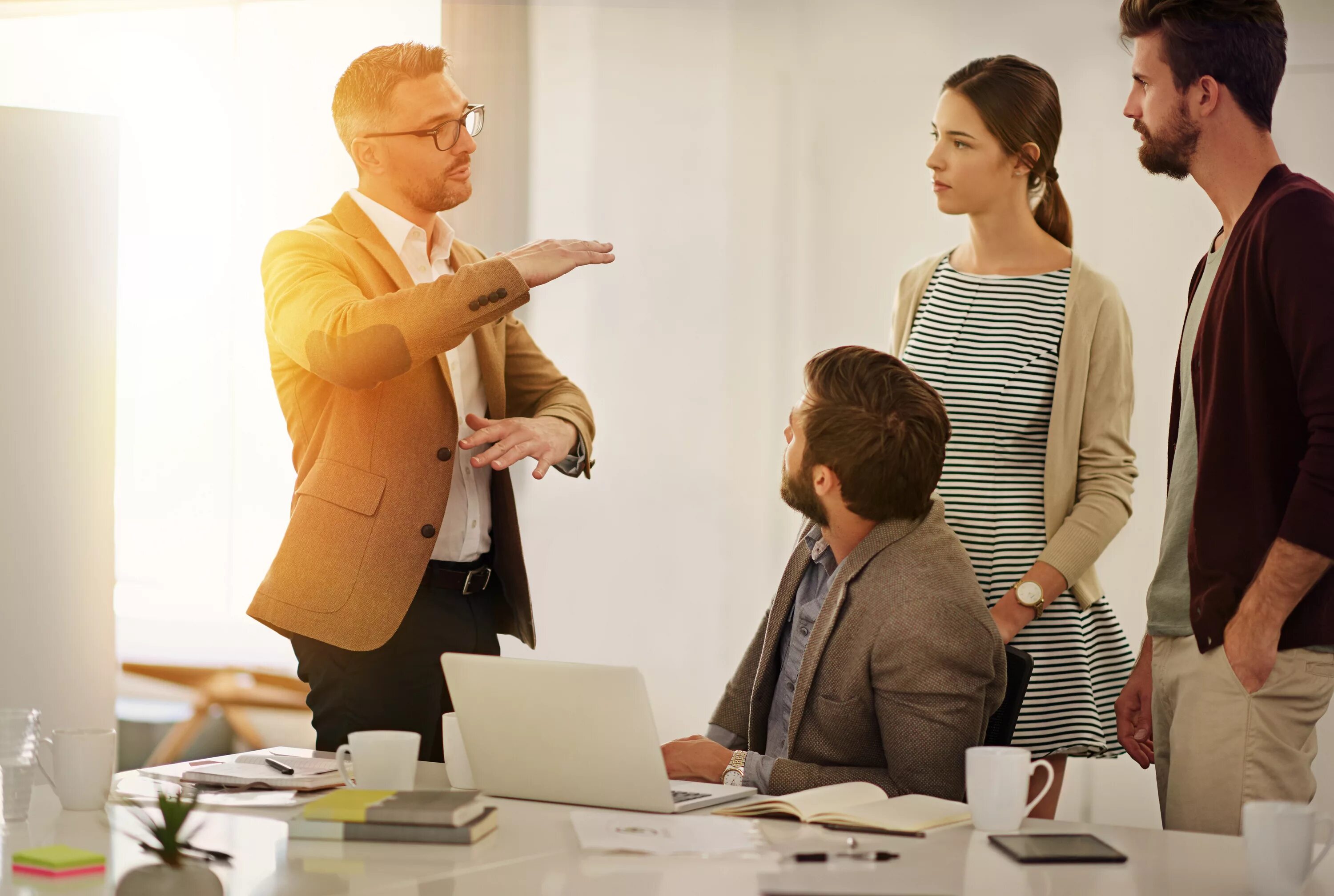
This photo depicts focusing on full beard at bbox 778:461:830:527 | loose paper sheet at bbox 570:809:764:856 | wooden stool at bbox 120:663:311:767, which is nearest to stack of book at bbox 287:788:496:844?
loose paper sheet at bbox 570:809:764:856

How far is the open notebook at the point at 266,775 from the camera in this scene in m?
1.68

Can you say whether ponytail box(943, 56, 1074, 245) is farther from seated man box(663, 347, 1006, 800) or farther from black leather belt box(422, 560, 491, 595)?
black leather belt box(422, 560, 491, 595)

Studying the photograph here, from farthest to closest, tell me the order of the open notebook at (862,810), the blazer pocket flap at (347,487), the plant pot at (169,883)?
the blazer pocket flap at (347,487)
the open notebook at (862,810)
the plant pot at (169,883)

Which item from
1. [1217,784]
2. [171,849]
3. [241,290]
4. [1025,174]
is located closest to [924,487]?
[1217,784]

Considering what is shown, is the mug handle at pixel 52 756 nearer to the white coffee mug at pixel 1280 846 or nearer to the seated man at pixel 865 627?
the seated man at pixel 865 627

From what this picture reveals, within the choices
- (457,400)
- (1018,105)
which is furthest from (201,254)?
(1018,105)

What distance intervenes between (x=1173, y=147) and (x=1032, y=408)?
1.98 ft

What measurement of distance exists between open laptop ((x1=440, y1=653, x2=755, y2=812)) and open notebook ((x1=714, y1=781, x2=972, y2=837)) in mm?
79

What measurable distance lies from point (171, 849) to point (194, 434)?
11.6 ft

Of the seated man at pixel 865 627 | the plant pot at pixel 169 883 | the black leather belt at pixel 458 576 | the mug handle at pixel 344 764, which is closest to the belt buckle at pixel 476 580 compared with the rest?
the black leather belt at pixel 458 576

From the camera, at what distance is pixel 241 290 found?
4402 millimetres

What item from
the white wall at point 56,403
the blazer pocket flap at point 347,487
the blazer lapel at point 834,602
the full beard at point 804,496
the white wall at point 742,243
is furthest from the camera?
the white wall at point 742,243

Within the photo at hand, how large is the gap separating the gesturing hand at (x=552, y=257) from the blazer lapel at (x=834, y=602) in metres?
→ 0.72

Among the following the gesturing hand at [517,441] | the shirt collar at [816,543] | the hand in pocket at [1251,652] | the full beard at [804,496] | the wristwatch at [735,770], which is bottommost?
the wristwatch at [735,770]
